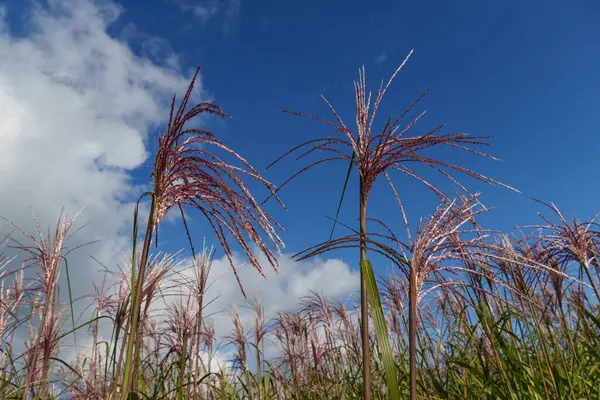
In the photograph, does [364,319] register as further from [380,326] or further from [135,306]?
[135,306]

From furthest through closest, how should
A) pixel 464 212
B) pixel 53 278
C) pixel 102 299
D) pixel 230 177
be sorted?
pixel 102 299, pixel 53 278, pixel 464 212, pixel 230 177

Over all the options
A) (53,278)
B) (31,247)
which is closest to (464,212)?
(53,278)

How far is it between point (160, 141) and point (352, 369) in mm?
5321

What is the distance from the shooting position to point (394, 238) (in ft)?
8.49

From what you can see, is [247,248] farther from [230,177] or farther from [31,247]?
[31,247]

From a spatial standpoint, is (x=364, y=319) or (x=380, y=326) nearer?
(x=380, y=326)

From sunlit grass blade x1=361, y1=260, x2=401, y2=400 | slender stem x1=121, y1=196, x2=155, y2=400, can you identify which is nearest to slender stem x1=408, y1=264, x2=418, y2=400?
sunlit grass blade x1=361, y1=260, x2=401, y2=400

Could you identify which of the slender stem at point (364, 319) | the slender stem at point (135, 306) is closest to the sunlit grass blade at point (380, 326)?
the slender stem at point (364, 319)

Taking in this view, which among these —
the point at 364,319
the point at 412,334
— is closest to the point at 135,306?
the point at 364,319

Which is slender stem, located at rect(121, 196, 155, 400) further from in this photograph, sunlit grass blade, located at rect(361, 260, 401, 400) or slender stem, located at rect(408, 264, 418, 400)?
slender stem, located at rect(408, 264, 418, 400)

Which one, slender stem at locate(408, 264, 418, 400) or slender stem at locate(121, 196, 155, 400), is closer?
→ slender stem at locate(121, 196, 155, 400)

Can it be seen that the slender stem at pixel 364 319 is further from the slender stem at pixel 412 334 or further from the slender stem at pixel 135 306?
the slender stem at pixel 135 306

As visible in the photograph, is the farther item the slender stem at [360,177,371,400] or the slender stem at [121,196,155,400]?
the slender stem at [360,177,371,400]

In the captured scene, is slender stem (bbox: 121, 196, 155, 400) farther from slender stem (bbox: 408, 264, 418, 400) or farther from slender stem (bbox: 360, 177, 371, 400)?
slender stem (bbox: 408, 264, 418, 400)
